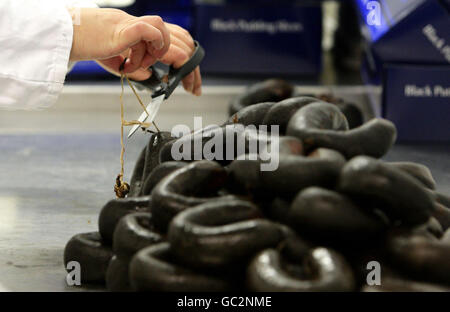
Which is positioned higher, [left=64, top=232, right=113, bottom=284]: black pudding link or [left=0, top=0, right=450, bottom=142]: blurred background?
[left=64, top=232, right=113, bottom=284]: black pudding link

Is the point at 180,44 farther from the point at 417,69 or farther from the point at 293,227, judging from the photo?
the point at 293,227

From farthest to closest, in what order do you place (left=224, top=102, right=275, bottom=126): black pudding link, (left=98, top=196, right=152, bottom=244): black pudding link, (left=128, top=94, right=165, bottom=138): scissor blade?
(left=128, top=94, right=165, bottom=138): scissor blade < (left=224, top=102, right=275, bottom=126): black pudding link < (left=98, top=196, right=152, bottom=244): black pudding link

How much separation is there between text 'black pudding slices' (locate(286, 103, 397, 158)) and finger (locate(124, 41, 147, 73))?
460 millimetres

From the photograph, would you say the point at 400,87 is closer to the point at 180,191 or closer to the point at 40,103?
the point at 40,103

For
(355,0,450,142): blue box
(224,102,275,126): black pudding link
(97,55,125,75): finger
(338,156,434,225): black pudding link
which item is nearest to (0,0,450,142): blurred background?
(355,0,450,142): blue box

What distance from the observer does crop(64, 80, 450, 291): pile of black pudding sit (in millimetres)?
730

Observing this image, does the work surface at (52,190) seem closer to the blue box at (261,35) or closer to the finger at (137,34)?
the finger at (137,34)

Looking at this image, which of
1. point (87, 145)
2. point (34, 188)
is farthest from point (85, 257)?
point (87, 145)

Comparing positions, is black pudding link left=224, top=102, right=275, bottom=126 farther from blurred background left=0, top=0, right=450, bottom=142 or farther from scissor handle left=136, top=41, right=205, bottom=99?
blurred background left=0, top=0, right=450, bottom=142

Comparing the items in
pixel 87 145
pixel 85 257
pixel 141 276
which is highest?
pixel 141 276

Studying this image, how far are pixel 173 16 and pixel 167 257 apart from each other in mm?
1887

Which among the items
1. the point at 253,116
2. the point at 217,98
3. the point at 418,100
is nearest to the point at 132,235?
the point at 253,116

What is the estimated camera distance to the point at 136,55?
129 cm

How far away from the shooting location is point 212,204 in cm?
78
